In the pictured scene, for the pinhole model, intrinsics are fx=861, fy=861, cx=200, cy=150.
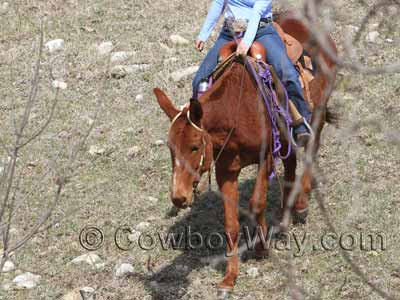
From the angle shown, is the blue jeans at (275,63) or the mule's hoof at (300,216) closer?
the blue jeans at (275,63)

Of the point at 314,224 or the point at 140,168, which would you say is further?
the point at 140,168

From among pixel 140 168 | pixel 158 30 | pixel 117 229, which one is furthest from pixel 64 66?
pixel 117 229

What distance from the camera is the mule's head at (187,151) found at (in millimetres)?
5816

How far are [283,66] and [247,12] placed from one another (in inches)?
19.9

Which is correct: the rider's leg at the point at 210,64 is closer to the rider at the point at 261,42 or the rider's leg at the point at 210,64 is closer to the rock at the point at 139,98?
the rider at the point at 261,42

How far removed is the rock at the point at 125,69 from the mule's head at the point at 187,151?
14.3ft

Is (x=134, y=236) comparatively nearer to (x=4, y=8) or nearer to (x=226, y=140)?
(x=226, y=140)

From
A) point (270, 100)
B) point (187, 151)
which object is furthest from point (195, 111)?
point (270, 100)

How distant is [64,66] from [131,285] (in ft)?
15.1

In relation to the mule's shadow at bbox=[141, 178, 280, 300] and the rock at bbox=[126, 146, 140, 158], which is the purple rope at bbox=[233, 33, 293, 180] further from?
the rock at bbox=[126, 146, 140, 158]

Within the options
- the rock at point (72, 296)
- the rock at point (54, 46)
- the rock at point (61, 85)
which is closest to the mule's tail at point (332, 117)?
the rock at point (72, 296)

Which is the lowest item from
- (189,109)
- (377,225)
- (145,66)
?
(377,225)

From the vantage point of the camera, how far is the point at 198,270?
22.9 ft

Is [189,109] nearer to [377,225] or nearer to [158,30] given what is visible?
[377,225]
